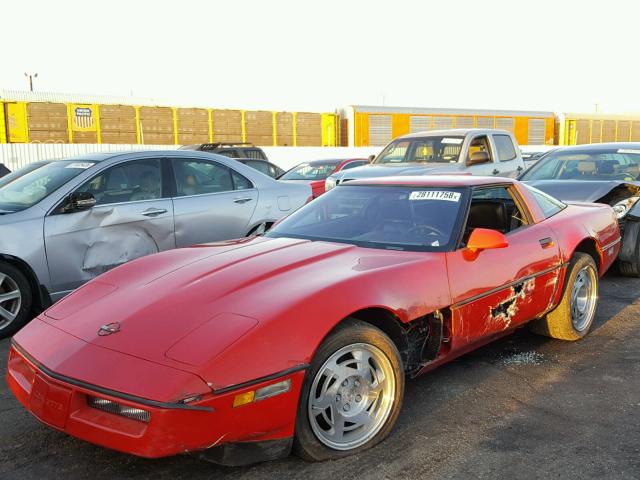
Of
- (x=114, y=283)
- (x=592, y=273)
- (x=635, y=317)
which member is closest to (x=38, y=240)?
(x=114, y=283)

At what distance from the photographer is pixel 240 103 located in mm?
24453

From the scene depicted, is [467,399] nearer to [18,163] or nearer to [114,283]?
[114,283]

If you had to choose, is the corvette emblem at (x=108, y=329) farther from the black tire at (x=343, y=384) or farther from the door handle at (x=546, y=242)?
the door handle at (x=546, y=242)

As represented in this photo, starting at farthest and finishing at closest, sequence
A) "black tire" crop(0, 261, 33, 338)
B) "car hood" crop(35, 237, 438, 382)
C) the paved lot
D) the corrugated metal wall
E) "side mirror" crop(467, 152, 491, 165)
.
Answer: the corrugated metal wall
"side mirror" crop(467, 152, 491, 165)
"black tire" crop(0, 261, 33, 338)
the paved lot
"car hood" crop(35, 237, 438, 382)

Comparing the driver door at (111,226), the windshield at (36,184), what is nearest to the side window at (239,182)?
the driver door at (111,226)

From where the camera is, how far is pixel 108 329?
277 cm

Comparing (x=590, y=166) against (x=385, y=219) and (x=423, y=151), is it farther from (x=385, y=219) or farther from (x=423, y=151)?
(x=385, y=219)

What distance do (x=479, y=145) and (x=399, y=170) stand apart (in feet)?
5.73

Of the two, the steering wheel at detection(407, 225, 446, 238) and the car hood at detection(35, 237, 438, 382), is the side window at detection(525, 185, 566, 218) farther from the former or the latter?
the car hood at detection(35, 237, 438, 382)

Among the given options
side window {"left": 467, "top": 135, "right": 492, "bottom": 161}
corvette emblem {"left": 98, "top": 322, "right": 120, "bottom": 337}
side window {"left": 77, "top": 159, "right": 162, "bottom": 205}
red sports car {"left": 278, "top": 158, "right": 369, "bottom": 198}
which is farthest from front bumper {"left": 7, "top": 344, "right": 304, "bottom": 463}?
red sports car {"left": 278, "top": 158, "right": 369, "bottom": 198}

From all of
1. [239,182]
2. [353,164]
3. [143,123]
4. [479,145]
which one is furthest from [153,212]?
[143,123]

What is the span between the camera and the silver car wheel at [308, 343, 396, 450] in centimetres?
276

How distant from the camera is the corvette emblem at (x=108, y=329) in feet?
8.99

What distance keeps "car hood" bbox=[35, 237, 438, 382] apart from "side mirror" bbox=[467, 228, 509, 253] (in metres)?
0.33
